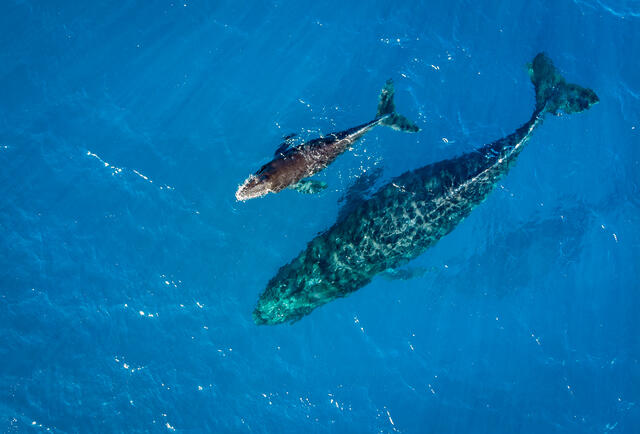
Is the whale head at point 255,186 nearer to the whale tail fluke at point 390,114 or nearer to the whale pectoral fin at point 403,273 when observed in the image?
the whale tail fluke at point 390,114

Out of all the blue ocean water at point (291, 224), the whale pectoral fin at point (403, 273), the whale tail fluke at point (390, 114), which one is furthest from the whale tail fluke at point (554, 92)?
the whale pectoral fin at point (403, 273)

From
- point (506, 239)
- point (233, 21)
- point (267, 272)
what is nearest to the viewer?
point (267, 272)

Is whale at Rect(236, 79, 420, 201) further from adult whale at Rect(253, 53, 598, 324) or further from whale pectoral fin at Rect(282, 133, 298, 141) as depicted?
adult whale at Rect(253, 53, 598, 324)

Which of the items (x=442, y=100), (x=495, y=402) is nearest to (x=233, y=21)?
(x=442, y=100)

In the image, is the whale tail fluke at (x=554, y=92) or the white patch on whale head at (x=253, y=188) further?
the whale tail fluke at (x=554, y=92)

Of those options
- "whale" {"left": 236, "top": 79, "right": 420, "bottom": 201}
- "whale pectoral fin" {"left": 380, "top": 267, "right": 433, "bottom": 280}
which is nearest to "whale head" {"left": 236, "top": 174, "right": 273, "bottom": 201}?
"whale" {"left": 236, "top": 79, "right": 420, "bottom": 201}

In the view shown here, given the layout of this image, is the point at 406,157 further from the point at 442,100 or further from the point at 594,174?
the point at 594,174

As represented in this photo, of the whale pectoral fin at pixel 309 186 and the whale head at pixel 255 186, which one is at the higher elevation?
the whale pectoral fin at pixel 309 186

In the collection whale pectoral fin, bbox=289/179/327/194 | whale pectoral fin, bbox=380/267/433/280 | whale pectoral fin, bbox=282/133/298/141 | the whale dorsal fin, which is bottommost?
whale pectoral fin, bbox=380/267/433/280
